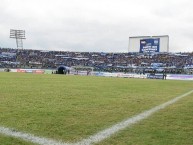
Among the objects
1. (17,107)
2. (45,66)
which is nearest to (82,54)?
(45,66)

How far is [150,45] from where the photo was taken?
87.4 m

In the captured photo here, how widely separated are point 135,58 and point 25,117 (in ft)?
292

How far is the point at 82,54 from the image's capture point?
106 metres

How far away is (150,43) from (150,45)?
52 centimetres

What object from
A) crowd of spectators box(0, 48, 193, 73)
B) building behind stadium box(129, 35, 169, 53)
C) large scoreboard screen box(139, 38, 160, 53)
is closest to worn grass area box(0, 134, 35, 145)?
crowd of spectators box(0, 48, 193, 73)

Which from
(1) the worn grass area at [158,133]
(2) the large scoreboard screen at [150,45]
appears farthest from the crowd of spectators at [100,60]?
(1) the worn grass area at [158,133]

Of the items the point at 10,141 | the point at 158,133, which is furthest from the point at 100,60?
the point at 10,141

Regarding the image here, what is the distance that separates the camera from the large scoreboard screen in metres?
86.8

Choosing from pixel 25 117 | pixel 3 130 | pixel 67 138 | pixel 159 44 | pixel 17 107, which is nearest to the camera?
pixel 67 138

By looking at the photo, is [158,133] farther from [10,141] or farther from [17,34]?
[17,34]

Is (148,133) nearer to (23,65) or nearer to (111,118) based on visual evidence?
(111,118)

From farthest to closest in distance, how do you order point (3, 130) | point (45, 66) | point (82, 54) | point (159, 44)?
point (82, 54) < point (45, 66) < point (159, 44) < point (3, 130)

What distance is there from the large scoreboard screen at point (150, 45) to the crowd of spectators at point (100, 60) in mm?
3539

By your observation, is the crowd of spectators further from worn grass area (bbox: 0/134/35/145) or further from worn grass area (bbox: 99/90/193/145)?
worn grass area (bbox: 0/134/35/145)
